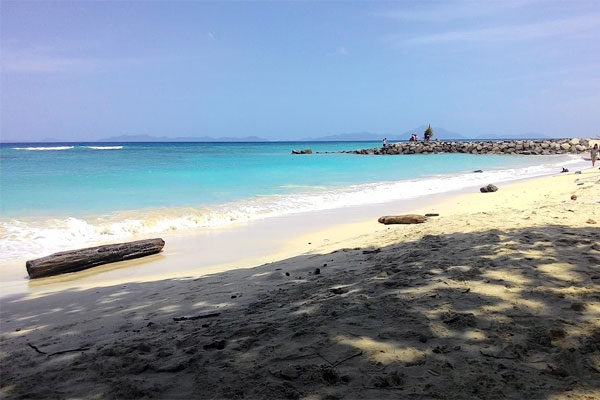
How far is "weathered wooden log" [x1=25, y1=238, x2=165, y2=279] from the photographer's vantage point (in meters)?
6.54

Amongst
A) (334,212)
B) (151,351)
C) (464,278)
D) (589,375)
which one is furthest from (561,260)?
(334,212)

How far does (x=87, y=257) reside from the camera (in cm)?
694

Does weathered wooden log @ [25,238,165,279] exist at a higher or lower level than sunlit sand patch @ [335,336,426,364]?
lower

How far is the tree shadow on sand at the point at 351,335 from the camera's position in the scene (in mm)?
2535

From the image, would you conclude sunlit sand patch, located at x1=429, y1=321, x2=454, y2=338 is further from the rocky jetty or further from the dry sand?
the rocky jetty

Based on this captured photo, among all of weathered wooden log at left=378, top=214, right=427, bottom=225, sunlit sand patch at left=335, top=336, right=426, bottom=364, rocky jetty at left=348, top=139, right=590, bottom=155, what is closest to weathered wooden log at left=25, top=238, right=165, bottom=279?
weathered wooden log at left=378, top=214, right=427, bottom=225

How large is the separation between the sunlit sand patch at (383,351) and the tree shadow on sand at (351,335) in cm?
1

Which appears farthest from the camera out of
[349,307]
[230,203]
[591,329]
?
[230,203]

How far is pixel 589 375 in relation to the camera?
2422 mm

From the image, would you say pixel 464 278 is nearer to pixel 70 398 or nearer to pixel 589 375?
pixel 589 375

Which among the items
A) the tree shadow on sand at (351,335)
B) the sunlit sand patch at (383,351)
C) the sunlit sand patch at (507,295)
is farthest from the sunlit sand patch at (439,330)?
the sunlit sand patch at (507,295)

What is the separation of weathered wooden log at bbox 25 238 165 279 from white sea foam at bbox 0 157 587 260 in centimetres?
168

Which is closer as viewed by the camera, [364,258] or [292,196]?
[364,258]

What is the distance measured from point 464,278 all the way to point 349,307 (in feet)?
4.11
